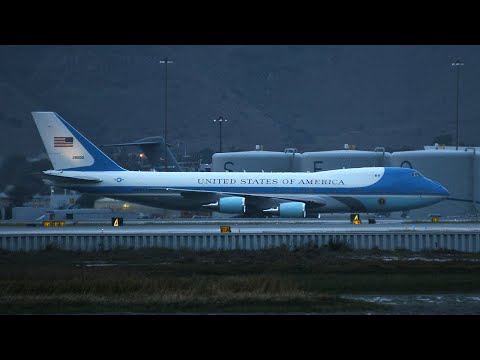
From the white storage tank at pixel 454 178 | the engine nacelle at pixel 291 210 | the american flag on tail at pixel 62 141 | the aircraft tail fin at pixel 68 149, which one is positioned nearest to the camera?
the engine nacelle at pixel 291 210

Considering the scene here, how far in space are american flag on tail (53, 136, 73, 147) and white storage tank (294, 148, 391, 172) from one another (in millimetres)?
17738

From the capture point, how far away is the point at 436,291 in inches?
978

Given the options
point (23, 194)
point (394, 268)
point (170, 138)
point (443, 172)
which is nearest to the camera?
point (394, 268)

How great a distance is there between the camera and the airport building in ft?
194

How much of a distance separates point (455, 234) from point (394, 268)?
6.84 metres

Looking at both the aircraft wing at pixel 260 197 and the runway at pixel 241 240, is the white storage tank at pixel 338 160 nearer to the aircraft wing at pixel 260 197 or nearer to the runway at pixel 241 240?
the aircraft wing at pixel 260 197

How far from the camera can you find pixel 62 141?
53.0m

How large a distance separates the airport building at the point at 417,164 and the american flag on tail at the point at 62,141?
1354 cm

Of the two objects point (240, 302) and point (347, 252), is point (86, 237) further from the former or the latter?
point (240, 302)

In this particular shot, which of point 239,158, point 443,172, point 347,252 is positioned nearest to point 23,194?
point 239,158

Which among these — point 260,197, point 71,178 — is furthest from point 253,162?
point 71,178

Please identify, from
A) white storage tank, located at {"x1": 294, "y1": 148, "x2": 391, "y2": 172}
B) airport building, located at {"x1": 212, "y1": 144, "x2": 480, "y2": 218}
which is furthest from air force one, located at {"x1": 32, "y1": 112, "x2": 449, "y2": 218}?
white storage tank, located at {"x1": 294, "y1": 148, "x2": 391, "y2": 172}

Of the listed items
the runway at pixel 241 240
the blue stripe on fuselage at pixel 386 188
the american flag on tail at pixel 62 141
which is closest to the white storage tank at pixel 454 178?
the blue stripe on fuselage at pixel 386 188

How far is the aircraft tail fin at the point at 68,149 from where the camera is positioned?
52.6m
